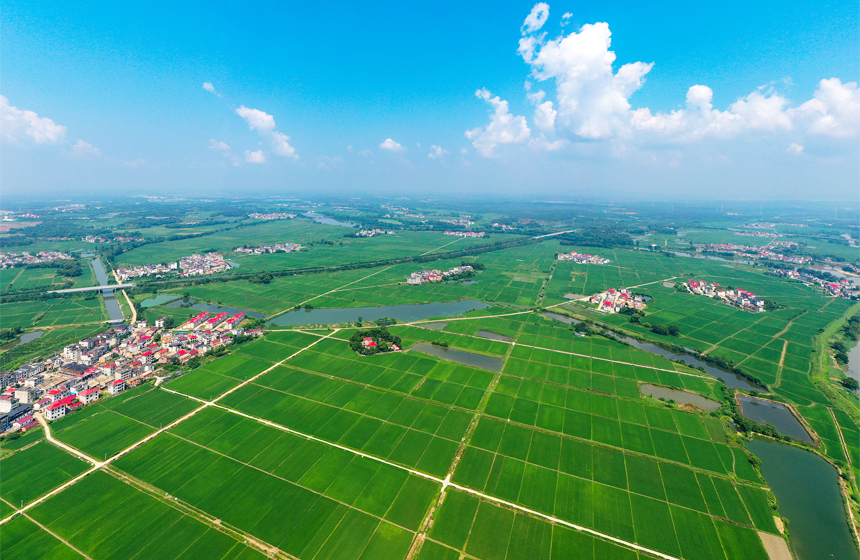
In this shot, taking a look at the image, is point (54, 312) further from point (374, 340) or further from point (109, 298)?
point (374, 340)

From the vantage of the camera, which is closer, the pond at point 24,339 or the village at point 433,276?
the pond at point 24,339

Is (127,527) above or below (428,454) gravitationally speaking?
below

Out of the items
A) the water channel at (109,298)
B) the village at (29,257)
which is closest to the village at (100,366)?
the water channel at (109,298)

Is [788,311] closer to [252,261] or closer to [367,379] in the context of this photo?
[367,379]

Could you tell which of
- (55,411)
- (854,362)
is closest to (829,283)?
(854,362)

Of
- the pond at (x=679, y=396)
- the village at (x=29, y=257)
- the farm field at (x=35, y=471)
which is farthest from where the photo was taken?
the village at (x=29, y=257)

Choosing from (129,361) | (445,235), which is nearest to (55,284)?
(129,361)

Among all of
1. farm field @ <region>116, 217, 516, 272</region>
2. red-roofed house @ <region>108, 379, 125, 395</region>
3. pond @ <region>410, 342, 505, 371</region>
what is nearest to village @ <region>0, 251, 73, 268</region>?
farm field @ <region>116, 217, 516, 272</region>

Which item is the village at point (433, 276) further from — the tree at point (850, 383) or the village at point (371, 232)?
the village at point (371, 232)
